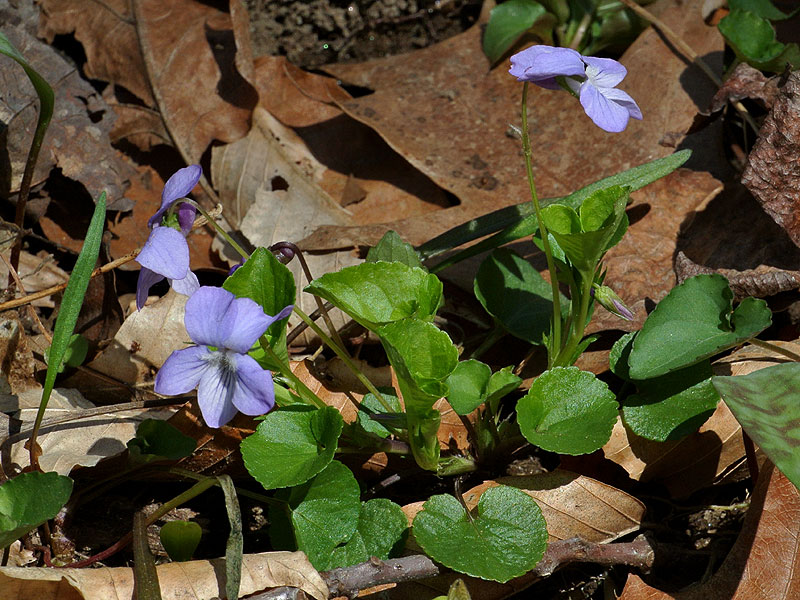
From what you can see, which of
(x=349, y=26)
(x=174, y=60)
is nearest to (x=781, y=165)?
(x=349, y=26)

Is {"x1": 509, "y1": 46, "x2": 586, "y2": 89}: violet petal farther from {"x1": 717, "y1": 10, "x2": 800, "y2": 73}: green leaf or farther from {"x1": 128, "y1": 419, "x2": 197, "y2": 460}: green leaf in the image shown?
{"x1": 717, "y1": 10, "x2": 800, "y2": 73}: green leaf

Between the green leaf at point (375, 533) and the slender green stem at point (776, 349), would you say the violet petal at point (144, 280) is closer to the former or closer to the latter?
the green leaf at point (375, 533)

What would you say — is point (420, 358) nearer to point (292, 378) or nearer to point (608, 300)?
point (292, 378)

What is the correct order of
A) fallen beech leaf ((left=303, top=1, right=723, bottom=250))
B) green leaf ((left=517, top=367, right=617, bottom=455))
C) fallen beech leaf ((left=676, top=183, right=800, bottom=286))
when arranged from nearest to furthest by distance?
green leaf ((left=517, top=367, right=617, bottom=455)) → fallen beech leaf ((left=676, top=183, right=800, bottom=286)) → fallen beech leaf ((left=303, top=1, right=723, bottom=250))

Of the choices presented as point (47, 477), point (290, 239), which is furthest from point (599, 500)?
point (290, 239)

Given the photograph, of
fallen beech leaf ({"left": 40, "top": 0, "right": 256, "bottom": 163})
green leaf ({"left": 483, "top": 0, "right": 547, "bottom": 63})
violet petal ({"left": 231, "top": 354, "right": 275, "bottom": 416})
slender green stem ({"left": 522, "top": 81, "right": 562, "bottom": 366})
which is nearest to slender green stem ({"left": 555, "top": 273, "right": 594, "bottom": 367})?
slender green stem ({"left": 522, "top": 81, "right": 562, "bottom": 366})
